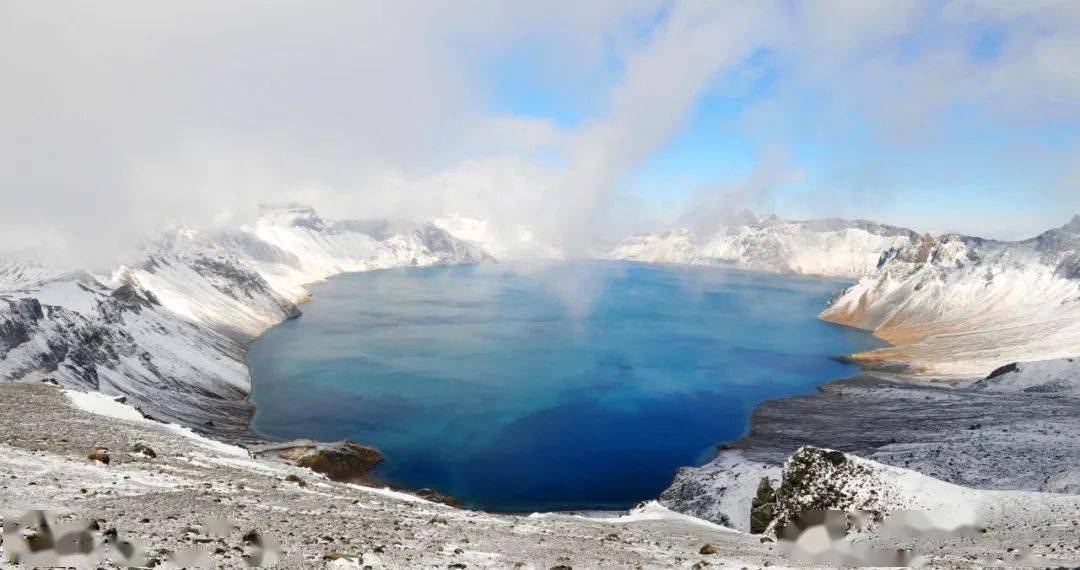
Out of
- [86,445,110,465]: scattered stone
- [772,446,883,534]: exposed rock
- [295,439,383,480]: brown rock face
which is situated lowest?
[295,439,383,480]: brown rock face

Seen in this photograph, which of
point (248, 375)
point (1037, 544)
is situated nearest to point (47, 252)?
point (248, 375)

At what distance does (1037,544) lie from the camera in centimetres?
1892

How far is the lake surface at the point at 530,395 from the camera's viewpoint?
71.2 m

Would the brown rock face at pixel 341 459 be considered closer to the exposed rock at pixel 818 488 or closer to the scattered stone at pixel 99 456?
the scattered stone at pixel 99 456

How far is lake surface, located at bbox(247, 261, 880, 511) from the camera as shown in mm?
71188

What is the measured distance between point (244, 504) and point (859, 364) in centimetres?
15541

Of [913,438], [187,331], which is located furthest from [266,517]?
[187,331]

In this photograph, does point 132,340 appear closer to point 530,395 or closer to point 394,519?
point 530,395

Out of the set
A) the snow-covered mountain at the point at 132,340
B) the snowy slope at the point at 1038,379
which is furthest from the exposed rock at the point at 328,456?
the snowy slope at the point at 1038,379

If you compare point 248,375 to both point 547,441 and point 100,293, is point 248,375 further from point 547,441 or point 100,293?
point 547,441

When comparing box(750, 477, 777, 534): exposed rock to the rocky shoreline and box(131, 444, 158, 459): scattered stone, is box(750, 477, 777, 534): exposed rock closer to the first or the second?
the rocky shoreline

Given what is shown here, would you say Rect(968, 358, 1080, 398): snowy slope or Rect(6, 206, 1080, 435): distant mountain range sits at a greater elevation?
Rect(6, 206, 1080, 435): distant mountain range

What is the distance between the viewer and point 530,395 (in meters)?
106

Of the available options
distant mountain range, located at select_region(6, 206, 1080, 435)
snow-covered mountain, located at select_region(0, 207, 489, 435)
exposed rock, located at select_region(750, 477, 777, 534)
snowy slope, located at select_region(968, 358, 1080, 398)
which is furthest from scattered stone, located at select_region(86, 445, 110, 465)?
snowy slope, located at select_region(968, 358, 1080, 398)
